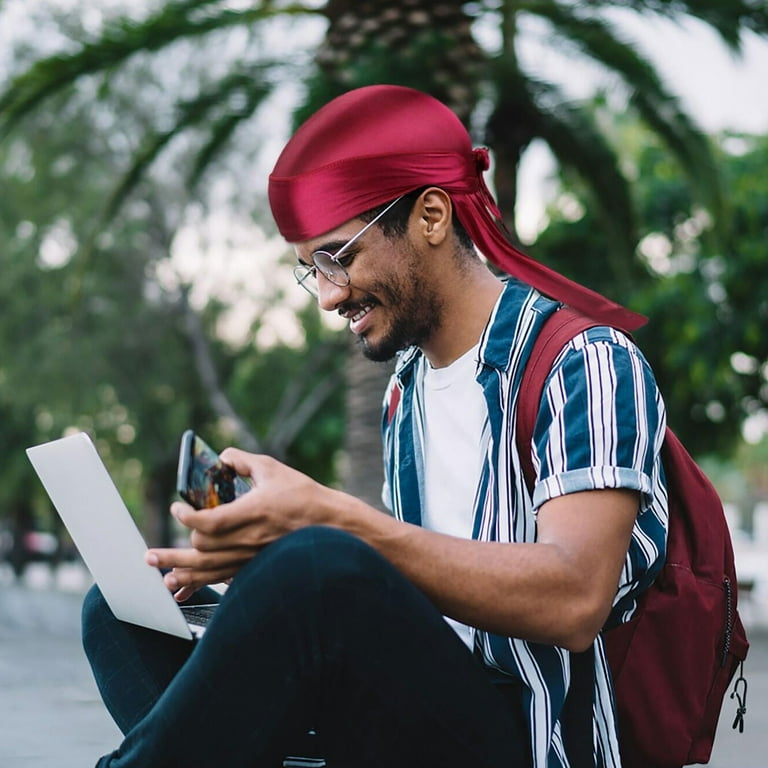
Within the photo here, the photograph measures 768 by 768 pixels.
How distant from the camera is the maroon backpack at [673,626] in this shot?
72.3 inches

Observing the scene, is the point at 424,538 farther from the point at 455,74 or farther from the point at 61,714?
the point at 455,74

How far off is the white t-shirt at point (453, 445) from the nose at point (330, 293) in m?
0.25

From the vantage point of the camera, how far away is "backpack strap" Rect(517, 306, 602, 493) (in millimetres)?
1841

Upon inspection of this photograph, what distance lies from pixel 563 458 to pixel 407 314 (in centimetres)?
53

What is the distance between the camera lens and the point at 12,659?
6.55m

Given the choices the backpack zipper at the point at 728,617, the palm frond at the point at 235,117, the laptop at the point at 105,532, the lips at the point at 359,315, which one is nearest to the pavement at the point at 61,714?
the laptop at the point at 105,532

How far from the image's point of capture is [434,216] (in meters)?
2.08

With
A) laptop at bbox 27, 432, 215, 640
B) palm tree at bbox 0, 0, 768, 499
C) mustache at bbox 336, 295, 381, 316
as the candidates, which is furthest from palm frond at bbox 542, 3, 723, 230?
laptop at bbox 27, 432, 215, 640

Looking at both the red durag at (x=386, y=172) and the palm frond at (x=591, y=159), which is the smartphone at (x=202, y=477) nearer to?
the red durag at (x=386, y=172)

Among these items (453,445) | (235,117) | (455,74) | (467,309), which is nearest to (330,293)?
(467,309)

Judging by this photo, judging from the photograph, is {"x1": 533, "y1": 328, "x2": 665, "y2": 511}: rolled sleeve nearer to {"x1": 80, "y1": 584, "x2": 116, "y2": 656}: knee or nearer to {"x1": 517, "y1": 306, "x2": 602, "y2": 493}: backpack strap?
{"x1": 517, "y1": 306, "x2": 602, "y2": 493}: backpack strap

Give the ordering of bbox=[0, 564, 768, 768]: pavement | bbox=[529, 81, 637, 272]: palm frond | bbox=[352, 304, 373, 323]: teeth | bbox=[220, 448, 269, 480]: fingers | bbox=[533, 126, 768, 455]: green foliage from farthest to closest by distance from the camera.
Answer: bbox=[533, 126, 768, 455]: green foliage → bbox=[529, 81, 637, 272]: palm frond → bbox=[0, 564, 768, 768]: pavement → bbox=[352, 304, 373, 323]: teeth → bbox=[220, 448, 269, 480]: fingers

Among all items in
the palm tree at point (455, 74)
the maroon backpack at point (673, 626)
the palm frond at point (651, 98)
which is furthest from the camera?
the palm frond at point (651, 98)

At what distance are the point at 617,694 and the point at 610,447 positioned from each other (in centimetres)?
Result: 46
